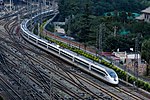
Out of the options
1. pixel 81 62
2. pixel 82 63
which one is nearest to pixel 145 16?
pixel 81 62

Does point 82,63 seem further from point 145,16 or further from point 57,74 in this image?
point 145,16

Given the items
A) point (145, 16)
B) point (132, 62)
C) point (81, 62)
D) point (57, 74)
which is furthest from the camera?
point (145, 16)

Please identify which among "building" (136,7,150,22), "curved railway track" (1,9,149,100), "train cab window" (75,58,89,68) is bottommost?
"curved railway track" (1,9,149,100)

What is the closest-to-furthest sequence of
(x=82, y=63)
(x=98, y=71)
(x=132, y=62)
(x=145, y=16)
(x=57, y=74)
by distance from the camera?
(x=98, y=71)
(x=57, y=74)
(x=82, y=63)
(x=132, y=62)
(x=145, y=16)

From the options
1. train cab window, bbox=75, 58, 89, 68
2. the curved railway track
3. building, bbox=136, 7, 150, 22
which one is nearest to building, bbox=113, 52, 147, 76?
train cab window, bbox=75, 58, 89, 68

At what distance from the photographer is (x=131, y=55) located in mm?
43250

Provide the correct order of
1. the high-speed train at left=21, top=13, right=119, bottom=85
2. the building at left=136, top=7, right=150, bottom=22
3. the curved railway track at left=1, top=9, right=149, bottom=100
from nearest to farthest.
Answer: the curved railway track at left=1, top=9, right=149, bottom=100
the high-speed train at left=21, top=13, right=119, bottom=85
the building at left=136, top=7, right=150, bottom=22

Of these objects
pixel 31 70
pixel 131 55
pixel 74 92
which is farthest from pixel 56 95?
pixel 131 55

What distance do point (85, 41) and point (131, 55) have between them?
1194 centimetres

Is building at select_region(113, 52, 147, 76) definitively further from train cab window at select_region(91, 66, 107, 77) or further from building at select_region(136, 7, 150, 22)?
building at select_region(136, 7, 150, 22)

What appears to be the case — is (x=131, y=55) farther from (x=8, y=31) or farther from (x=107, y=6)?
(x=107, y=6)

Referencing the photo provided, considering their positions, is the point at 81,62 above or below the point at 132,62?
above

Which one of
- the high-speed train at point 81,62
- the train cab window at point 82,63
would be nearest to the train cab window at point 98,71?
the high-speed train at point 81,62

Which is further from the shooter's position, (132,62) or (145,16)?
(145,16)
